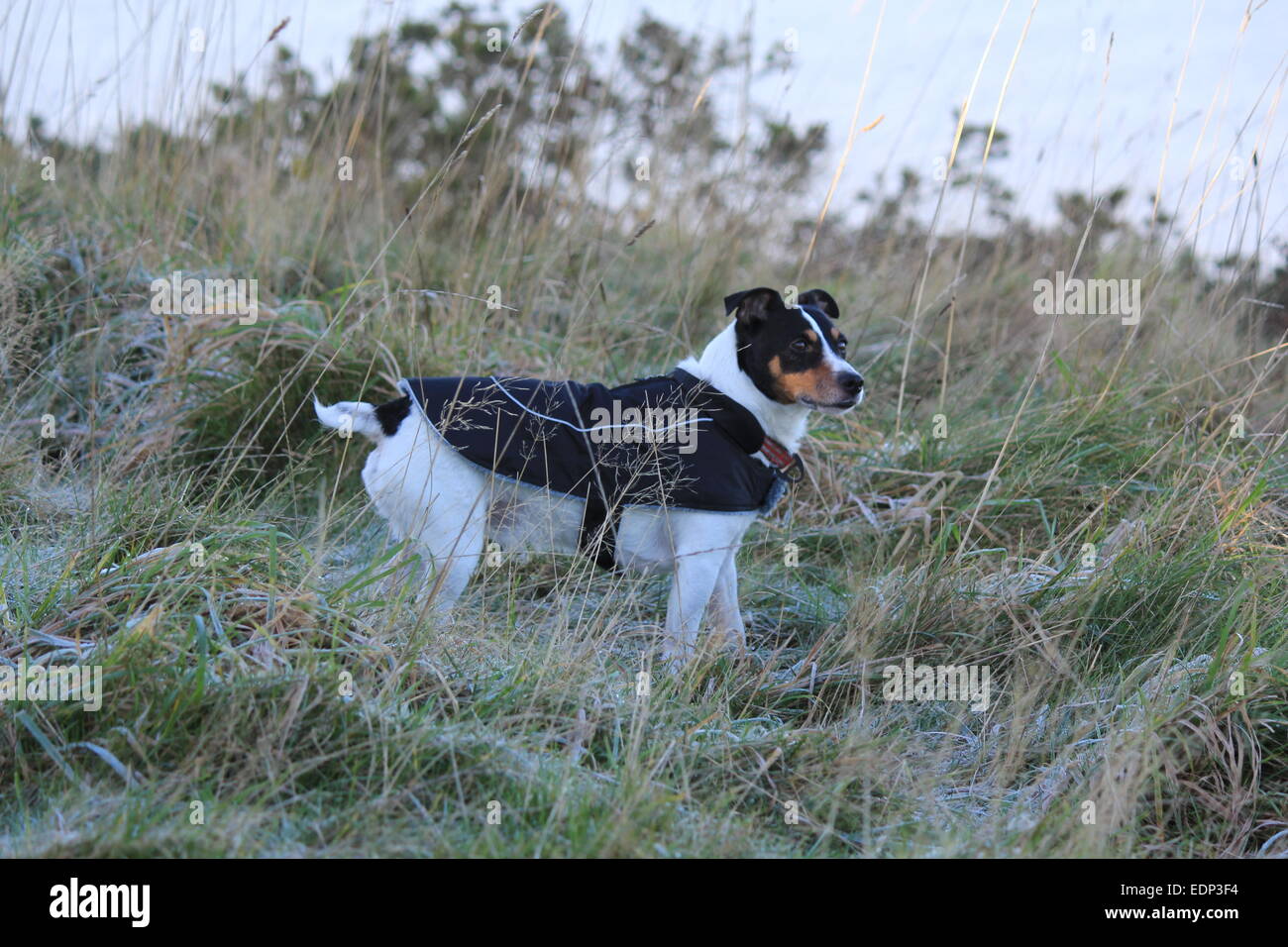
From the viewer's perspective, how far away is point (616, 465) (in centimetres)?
333

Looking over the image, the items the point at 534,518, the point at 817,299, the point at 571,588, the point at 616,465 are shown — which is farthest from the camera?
the point at 817,299

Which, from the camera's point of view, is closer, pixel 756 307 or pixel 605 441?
pixel 605 441

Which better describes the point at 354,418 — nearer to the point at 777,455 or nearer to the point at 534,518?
the point at 534,518

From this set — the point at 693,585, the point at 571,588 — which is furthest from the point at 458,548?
the point at 693,585

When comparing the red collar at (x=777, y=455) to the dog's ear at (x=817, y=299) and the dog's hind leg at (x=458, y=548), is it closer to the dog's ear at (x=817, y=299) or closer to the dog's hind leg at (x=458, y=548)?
the dog's ear at (x=817, y=299)

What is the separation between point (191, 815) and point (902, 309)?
187 inches

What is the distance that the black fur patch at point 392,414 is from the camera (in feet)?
11.2

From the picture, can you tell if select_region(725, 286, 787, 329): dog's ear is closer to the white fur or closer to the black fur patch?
the white fur

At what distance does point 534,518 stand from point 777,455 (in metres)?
0.86

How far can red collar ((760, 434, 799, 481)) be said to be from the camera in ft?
11.4

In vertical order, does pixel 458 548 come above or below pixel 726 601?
above

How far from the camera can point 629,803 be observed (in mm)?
2148

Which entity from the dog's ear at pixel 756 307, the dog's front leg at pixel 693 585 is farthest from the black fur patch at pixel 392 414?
the dog's ear at pixel 756 307

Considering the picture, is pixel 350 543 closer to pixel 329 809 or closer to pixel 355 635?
pixel 355 635
